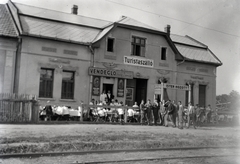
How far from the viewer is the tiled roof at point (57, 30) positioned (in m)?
17.5

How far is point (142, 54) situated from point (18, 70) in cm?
958

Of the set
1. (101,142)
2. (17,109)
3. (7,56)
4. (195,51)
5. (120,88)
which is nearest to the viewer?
(101,142)

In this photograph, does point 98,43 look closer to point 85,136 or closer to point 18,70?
point 18,70

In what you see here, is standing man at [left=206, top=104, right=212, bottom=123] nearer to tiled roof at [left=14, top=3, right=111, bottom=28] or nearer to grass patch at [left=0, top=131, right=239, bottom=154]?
grass patch at [left=0, top=131, right=239, bottom=154]

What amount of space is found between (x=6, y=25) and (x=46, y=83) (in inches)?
171

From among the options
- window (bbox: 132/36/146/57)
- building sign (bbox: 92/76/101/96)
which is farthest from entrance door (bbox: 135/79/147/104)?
building sign (bbox: 92/76/101/96)

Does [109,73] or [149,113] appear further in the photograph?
[109,73]

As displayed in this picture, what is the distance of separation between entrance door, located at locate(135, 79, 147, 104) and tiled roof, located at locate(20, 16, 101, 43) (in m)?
5.30

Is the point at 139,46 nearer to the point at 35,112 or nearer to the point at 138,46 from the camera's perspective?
the point at 138,46

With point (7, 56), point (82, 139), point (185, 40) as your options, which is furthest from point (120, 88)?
point (185, 40)

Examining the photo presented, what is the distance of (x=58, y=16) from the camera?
2012cm

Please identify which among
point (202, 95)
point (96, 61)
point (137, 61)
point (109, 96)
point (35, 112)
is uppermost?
point (137, 61)

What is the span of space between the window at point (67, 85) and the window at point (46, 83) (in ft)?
2.81

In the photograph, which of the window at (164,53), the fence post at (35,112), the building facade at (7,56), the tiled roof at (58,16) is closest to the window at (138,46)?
the window at (164,53)
